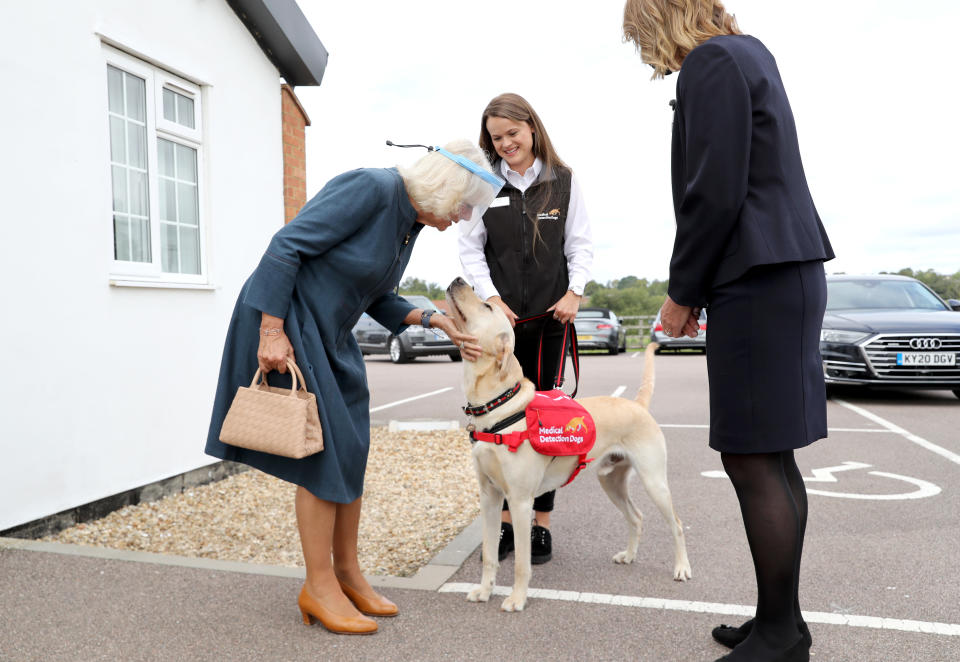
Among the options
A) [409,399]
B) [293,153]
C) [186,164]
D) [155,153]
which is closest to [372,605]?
Answer: [155,153]

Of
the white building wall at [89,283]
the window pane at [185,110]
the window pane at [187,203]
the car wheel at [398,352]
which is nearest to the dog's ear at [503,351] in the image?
the white building wall at [89,283]

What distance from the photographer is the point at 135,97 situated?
5.12m

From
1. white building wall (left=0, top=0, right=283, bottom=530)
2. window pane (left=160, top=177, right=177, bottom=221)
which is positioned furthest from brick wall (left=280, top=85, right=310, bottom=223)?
window pane (left=160, top=177, right=177, bottom=221)

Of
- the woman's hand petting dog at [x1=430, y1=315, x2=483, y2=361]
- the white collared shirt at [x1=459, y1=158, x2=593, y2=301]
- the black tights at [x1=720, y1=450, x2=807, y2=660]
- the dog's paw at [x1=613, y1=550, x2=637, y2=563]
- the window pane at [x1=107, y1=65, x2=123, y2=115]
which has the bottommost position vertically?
the dog's paw at [x1=613, y1=550, x2=637, y2=563]

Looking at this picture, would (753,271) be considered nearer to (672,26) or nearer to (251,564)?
(672,26)

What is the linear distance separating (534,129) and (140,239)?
3135mm

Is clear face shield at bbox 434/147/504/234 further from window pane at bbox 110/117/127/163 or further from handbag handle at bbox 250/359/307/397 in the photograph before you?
window pane at bbox 110/117/127/163

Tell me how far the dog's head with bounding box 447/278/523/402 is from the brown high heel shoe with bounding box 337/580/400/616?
939 millimetres

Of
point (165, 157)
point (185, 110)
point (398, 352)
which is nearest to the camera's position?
point (165, 157)

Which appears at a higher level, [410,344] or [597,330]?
[597,330]

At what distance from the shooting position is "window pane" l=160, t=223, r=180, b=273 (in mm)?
5391

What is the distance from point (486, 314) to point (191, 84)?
3.78m

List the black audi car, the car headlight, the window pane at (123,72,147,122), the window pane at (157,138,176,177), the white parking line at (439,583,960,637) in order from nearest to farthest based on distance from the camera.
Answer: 1. the white parking line at (439,583,960,637)
2. the window pane at (123,72,147,122)
3. the window pane at (157,138,176,177)
4. the black audi car
5. the car headlight

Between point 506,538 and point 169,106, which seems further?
point 169,106
